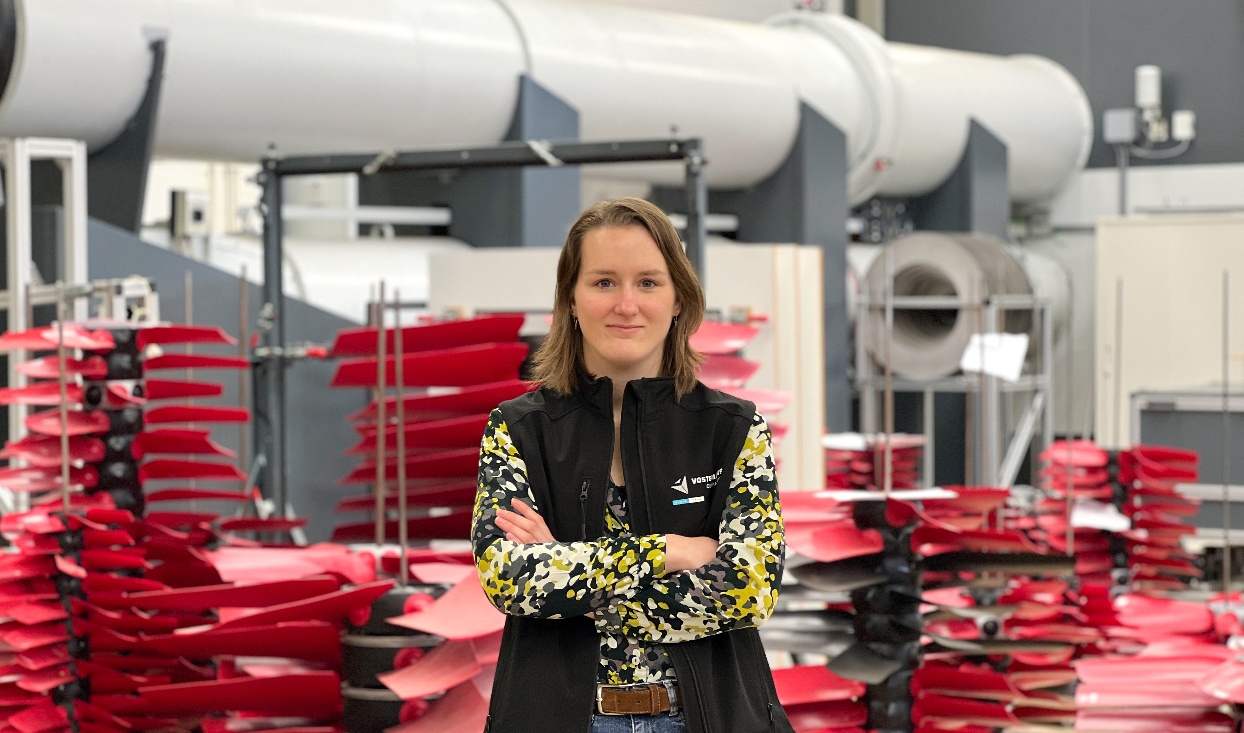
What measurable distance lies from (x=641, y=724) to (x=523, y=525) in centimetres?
16

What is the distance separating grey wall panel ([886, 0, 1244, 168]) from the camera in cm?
719

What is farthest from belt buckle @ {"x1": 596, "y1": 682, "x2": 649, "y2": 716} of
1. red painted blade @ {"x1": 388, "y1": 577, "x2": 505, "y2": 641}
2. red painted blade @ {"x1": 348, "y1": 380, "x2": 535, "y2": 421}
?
red painted blade @ {"x1": 348, "y1": 380, "x2": 535, "y2": 421}

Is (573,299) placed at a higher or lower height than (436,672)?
higher

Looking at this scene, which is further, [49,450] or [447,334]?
[447,334]

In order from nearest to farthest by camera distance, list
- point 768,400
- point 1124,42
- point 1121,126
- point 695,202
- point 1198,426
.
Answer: point 768,400
point 695,202
point 1198,426
point 1121,126
point 1124,42


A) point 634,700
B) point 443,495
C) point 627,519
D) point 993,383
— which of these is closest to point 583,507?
point 627,519

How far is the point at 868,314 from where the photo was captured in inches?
230

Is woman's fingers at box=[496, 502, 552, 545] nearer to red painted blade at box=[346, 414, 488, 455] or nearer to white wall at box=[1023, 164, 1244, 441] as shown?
red painted blade at box=[346, 414, 488, 455]

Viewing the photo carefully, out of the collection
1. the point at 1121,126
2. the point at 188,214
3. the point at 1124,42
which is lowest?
the point at 188,214

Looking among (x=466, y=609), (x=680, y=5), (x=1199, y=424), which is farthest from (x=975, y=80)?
(x=466, y=609)

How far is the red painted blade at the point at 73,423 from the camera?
6.42ft

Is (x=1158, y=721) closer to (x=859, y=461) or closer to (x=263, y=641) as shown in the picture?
(x=859, y=461)

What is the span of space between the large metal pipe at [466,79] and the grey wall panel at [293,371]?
466 millimetres

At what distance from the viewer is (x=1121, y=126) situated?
7.25 meters
